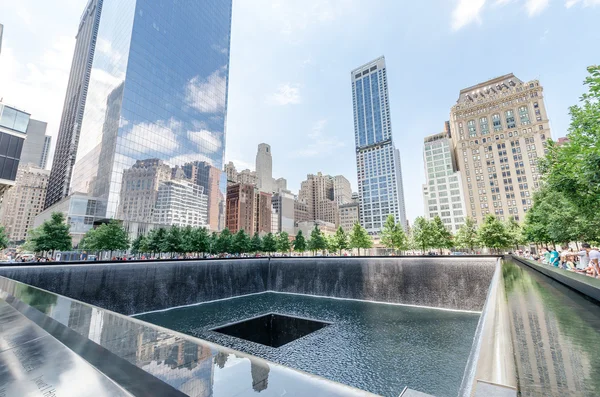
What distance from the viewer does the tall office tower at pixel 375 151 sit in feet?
398

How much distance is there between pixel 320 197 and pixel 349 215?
88.7ft

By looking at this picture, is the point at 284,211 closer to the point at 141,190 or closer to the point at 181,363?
the point at 141,190

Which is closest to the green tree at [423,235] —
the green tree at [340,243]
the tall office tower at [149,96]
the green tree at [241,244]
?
the green tree at [340,243]

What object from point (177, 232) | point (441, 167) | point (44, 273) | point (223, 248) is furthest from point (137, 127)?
point (441, 167)

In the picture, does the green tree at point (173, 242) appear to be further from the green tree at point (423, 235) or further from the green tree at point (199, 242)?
the green tree at point (423, 235)

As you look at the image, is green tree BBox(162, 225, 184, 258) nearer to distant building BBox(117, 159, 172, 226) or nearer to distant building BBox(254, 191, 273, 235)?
distant building BBox(117, 159, 172, 226)

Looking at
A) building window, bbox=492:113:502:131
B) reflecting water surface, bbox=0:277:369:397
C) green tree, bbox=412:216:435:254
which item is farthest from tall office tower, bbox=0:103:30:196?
building window, bbox=492:113:502:131

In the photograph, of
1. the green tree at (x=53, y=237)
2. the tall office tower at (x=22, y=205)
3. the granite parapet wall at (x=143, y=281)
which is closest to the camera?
the granite parapet wall at (x=143, y=281)

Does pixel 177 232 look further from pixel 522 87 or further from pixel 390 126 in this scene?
pixel 390 126

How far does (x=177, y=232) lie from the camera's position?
40938mm

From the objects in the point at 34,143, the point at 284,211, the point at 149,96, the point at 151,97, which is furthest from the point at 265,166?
the point at 34,143

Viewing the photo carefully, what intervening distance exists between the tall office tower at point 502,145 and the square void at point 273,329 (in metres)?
78.7

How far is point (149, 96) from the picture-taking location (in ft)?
187

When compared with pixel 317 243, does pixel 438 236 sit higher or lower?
higher
